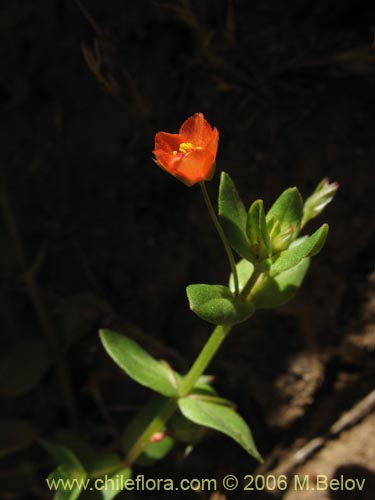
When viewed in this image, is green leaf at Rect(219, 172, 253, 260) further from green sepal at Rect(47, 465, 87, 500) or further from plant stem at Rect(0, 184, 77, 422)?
plant stem at Rect(0, 184, 77, 422)

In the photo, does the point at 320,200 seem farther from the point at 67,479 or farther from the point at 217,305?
the point at 67,479

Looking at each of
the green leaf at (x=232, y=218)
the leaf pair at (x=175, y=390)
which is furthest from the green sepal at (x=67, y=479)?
the green leaf at (x=232, y=218)

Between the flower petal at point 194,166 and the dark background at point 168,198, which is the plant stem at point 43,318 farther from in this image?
the flower petal at point 194,166

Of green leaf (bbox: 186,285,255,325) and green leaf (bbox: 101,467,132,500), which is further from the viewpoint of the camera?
green leaf (bbox: 101,467,132,500)

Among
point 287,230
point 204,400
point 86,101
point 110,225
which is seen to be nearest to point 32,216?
point 110,225

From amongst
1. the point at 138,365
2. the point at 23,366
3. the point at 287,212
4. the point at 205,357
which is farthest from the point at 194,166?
the point at 23,366

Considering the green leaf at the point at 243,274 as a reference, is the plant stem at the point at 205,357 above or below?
below

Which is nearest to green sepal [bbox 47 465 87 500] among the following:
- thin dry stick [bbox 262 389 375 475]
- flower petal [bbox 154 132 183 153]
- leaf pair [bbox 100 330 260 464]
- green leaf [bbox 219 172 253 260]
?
leaf pair [bbox 100 330 260 464]
